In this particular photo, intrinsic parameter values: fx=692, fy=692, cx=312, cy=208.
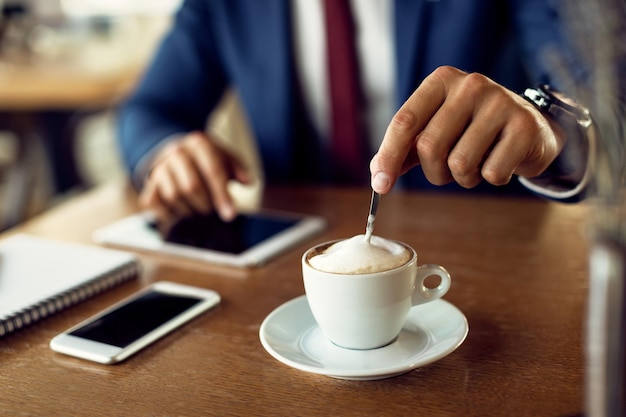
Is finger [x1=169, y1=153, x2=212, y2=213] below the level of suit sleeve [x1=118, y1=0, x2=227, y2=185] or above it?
below

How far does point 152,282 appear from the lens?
2.77 ft

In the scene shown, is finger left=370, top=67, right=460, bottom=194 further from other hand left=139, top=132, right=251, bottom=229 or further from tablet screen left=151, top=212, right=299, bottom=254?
other hand left=139, top=132, right=251, bottom=229

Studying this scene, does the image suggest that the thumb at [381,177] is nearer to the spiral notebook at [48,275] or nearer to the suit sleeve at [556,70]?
the suit sleeve at [556,70]

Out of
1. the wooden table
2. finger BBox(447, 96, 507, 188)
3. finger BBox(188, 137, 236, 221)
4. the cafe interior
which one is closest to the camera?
the cafe interior

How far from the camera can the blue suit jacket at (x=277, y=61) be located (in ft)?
4.29

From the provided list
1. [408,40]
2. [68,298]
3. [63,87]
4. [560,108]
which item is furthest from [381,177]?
[63,87]

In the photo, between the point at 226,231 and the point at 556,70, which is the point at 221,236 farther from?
the point at 556,70

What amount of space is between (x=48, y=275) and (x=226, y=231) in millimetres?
272

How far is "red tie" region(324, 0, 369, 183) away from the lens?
1.35 m

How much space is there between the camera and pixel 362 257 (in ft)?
1.95

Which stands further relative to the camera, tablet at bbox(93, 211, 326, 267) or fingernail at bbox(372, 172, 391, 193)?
tablet at bbox(93, 211, 326, 267)

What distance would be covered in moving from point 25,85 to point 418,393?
2579 millimetres

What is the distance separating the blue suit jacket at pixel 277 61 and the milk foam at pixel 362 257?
2.33ft

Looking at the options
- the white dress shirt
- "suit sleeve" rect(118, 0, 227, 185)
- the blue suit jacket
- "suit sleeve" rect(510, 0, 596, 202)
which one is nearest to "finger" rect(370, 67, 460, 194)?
"suit sleeve" rect(510, 0, 596, 202)
